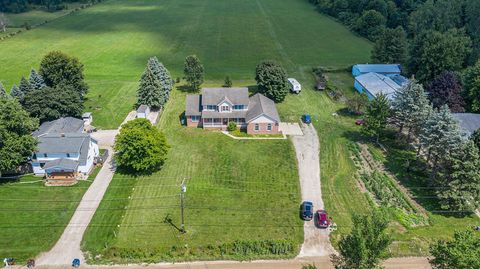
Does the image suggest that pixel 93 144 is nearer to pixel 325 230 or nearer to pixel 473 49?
pixel 325 230

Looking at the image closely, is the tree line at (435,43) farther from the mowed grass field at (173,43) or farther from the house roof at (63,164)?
the house roof at (63,164)

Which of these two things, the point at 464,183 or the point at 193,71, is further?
the point at 193,71

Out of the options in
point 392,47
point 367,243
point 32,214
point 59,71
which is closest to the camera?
point 367,243

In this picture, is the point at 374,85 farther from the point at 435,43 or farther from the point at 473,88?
the point at 473,88

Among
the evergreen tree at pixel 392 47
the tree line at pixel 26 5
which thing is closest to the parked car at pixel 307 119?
the evergreen tree at pixel 392 47

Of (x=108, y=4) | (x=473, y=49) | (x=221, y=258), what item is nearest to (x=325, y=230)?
(x=221, y=258)

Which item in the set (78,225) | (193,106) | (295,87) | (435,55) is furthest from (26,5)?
(435,55)
